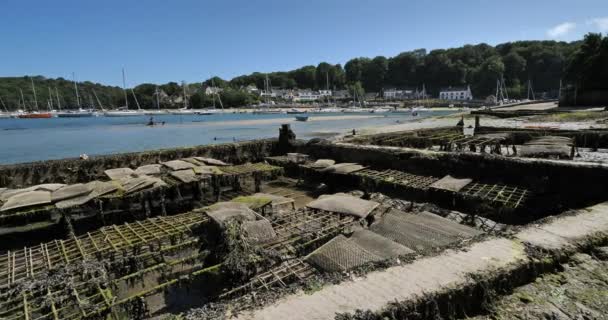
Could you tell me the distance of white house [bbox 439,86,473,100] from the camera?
147825 mm

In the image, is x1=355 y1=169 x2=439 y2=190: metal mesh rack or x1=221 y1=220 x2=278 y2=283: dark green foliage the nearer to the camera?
x1=221 y1=220 x2=278 y2=283: dark green foliage

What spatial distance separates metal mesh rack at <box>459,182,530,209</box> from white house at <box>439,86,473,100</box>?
154487mm

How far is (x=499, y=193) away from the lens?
992cm

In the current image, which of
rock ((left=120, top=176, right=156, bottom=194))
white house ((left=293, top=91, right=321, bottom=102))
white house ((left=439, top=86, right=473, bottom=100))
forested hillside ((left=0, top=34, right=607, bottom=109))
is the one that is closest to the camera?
rock ((left=120, top=176, right=156, bottom=194))

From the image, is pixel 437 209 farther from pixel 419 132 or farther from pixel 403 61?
pixel 403 61

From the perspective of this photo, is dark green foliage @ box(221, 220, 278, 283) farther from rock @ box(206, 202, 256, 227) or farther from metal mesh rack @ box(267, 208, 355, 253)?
metal mesh rack @ box(267, 208, 355, 253)

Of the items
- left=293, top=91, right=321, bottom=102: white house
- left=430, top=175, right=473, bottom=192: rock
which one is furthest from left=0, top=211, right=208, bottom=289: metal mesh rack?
left=293, top=91, right=321, bottom=102: white house

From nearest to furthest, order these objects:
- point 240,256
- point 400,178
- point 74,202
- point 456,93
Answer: point 240,256 < point 74,202 < point 400,178 < point 456,93

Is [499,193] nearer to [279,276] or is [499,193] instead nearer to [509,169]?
[509,169]

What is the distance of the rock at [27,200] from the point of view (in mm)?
9132

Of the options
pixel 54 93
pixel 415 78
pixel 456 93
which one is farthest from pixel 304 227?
pixel 54 93

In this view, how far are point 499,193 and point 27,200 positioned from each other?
46.3 feet

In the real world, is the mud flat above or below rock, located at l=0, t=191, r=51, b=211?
below

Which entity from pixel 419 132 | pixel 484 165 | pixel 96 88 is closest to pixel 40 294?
pixel 484 165
